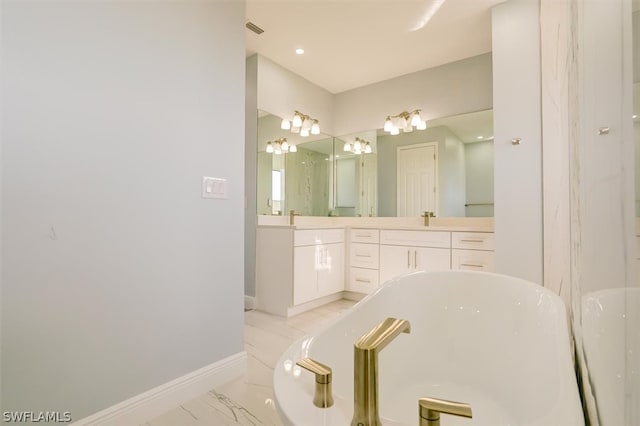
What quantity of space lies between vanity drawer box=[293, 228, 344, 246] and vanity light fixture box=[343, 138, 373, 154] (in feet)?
3.80

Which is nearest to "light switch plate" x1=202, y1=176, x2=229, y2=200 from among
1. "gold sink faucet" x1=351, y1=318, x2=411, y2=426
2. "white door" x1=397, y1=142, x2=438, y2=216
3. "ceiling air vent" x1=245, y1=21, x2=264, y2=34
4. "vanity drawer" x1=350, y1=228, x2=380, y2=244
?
"gold sink faucet" x1=351, y1=318, x2=411, y2=426

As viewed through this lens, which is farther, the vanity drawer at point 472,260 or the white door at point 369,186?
the white door at point 369,186

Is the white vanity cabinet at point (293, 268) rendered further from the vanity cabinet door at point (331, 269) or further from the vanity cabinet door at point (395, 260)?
the vanity cabinet door at point (395, 260)

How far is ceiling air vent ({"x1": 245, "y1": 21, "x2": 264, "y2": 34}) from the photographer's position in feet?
8.16

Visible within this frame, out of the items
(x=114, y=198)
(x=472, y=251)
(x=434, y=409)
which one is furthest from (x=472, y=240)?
(x=114, y=198)

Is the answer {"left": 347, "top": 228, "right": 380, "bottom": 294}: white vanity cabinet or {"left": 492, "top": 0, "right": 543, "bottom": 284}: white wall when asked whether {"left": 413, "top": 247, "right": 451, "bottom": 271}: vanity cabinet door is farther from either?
{"left": 492, "top": 0, "right": 543, "bottom": 284}: white wall

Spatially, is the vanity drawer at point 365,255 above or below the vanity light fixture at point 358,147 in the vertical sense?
below

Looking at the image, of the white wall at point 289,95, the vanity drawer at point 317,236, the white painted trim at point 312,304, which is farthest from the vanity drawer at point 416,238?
the white wall at point 289,95

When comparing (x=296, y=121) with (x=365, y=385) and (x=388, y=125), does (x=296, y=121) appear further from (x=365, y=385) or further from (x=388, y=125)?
(x=365, y=385)

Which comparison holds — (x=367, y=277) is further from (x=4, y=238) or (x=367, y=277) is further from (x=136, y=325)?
(x=4, y=238)

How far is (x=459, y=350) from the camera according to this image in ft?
4.83

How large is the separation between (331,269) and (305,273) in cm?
40

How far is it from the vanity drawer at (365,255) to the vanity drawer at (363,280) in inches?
2.2

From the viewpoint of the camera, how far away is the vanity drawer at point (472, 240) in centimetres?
254
